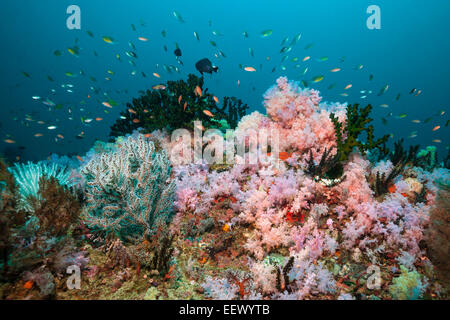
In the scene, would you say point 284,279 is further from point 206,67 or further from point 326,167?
point 206,67

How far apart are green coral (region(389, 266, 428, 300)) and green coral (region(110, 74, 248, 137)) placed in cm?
628

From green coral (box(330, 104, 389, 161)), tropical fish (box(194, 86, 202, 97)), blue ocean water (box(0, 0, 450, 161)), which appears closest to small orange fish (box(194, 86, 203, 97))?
tropical fish (box(194, 86, 202, 97))

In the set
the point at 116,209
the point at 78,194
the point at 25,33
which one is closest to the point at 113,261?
the point at 116,209

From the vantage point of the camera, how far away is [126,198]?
11.9 ft

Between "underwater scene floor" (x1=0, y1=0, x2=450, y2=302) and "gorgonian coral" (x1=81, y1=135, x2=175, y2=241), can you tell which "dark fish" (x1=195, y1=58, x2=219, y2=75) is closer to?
"underwater scene floor" (x1=0, y1=0, x2=450, y2=302)

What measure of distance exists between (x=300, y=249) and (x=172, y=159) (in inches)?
164

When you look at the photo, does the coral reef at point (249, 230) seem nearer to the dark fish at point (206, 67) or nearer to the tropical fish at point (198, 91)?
the tropical fish at point (198, 91)

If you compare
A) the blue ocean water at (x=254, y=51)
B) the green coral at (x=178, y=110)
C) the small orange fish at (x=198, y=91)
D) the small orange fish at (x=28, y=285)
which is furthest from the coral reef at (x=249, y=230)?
the blue ocean water at (x=254, y=51)

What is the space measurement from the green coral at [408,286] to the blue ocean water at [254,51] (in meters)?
92.5

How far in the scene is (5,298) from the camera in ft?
8.22

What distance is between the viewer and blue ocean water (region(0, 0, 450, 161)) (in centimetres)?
9388

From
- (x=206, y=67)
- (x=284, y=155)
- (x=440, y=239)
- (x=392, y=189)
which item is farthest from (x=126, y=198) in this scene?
(x=206, y=67)

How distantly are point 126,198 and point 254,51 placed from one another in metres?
129
